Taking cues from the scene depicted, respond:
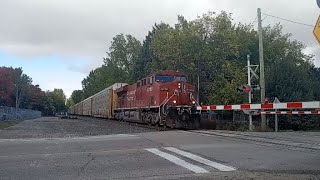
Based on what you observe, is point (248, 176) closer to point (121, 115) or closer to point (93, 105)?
point (121, 115)

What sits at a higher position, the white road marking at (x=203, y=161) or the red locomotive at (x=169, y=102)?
the red locomotive at (x=169, y=102)

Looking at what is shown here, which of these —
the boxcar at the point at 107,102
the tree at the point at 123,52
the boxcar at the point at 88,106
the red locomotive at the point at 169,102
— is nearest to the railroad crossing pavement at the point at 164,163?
the red locomotive at the point at 169,102


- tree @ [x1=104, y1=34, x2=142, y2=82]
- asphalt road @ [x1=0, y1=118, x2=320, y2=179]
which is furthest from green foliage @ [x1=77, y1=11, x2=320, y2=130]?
tree @ [x1=104, y1=34, x2=142, y2=82]

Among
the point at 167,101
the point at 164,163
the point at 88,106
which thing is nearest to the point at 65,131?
the point at 167,101

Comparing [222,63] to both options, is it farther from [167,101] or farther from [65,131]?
[65,131]

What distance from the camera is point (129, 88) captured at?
118 ft

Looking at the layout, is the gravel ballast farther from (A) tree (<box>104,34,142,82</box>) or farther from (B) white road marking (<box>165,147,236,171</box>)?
(A) tree (<box>104,34,142,82</box>)

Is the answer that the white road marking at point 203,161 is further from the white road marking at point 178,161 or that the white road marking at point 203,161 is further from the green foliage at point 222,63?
the green foliage at point 222,63

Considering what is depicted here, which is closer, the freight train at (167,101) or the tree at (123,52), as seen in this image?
the freight train at (167,101)

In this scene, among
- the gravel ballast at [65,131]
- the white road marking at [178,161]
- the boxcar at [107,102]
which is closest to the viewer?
the white road marking at [178,161]

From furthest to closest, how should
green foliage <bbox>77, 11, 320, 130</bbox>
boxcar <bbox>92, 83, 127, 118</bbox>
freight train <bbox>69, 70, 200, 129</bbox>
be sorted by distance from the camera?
1. boxcar <bbox>92, 83, 127, 118</bbox>
2. green foliage <bbox>77, 11, 320, 130</bbox>
3. freight train <bbox>69, 70, 200, 129</bbox>

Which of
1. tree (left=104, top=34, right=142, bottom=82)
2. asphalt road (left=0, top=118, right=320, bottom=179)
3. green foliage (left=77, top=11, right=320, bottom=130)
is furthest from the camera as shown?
tree (left=104, top=34, right=142, bottom=82)

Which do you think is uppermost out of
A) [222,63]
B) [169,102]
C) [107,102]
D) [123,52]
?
[123,52]

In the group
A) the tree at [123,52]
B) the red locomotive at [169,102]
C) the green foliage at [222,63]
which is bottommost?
the red locomotive at [169,102]
